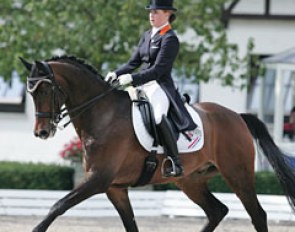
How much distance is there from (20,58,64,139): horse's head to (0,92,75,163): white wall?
491 inches

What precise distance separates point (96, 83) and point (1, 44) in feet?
28.3

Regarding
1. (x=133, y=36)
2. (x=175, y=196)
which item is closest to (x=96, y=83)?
(x=175, y=196)

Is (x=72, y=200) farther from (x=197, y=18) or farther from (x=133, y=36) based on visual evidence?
(x=197, y=18)

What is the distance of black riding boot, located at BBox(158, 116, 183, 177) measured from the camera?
10.1 m

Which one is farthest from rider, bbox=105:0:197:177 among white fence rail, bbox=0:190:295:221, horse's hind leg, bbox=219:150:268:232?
white fence rail, bbox=0:190:295:221

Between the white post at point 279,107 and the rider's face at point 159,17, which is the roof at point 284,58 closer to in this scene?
the white post at point 279,107

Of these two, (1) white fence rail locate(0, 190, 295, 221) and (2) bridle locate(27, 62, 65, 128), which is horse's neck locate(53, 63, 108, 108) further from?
(1) white fence rail locate(0, 190, 295, 221)

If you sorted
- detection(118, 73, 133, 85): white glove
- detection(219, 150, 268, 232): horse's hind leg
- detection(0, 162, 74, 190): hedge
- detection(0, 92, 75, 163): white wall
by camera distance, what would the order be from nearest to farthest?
detection(118, 73, 133, 85): white glove
detection(219, 150, 268, 232): horse's hind leg
detection(0, 162, 74, 190): hedge
detection(0, 92, 75, 163): white wall

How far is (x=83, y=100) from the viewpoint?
9.79 meters

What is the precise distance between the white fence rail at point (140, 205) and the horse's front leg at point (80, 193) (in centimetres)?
574

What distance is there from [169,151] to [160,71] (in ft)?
2.60

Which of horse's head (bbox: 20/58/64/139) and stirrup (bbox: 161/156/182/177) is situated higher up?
horse's head (bbox: 20/58/64/139)

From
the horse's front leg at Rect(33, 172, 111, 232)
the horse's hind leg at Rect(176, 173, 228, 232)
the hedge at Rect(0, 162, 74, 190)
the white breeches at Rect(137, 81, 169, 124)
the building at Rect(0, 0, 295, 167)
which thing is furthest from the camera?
the building at Rect(0, 0, 295, 167)

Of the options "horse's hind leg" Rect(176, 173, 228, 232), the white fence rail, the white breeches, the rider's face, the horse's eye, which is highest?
the rider's face
